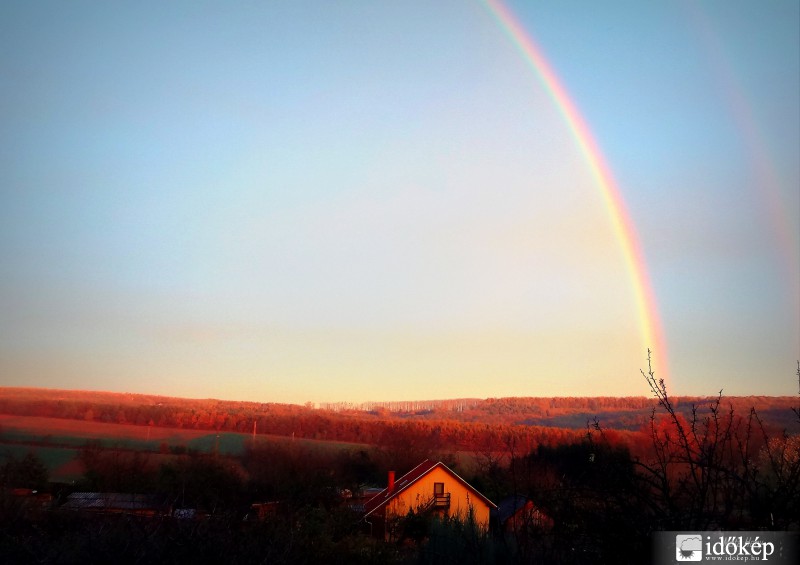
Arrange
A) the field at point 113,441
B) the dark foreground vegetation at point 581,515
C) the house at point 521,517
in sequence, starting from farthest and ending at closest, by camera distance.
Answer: the field at point 113,441 → the house at point 521,517 → the dark foreground vegetation at point 581,515

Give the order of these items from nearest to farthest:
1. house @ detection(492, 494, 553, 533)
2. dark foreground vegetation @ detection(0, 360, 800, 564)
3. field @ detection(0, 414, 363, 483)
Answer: dark foreground vegetation @ detection(0, 360, 800, 564), house @ detection(492, 494, 553, 533), field @ detection(0, 414, 363, 483)

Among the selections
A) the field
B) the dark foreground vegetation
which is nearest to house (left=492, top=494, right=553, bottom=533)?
the dark foreground vegetation

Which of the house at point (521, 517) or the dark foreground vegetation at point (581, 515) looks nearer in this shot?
the dark foreground vegetation at point (581, 515)

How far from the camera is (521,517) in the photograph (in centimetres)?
502

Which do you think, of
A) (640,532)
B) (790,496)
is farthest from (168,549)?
(790,496)

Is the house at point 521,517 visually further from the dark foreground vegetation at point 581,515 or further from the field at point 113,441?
the field at point 113,441

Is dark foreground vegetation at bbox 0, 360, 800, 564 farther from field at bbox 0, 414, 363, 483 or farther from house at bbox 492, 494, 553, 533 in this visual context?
field at bbox 0, 414, 363, 483

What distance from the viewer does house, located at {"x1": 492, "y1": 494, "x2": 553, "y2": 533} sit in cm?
480

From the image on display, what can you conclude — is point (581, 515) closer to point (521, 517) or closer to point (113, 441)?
point (521, 517)

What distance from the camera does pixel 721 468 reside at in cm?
402

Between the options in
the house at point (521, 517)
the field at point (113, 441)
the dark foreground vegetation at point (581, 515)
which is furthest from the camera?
the field at point (113, 441)

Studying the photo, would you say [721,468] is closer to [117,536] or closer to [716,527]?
[716,527]

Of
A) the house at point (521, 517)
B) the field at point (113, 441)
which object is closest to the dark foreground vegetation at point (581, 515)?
the house at point (521, 517)

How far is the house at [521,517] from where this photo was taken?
15.7 feet
